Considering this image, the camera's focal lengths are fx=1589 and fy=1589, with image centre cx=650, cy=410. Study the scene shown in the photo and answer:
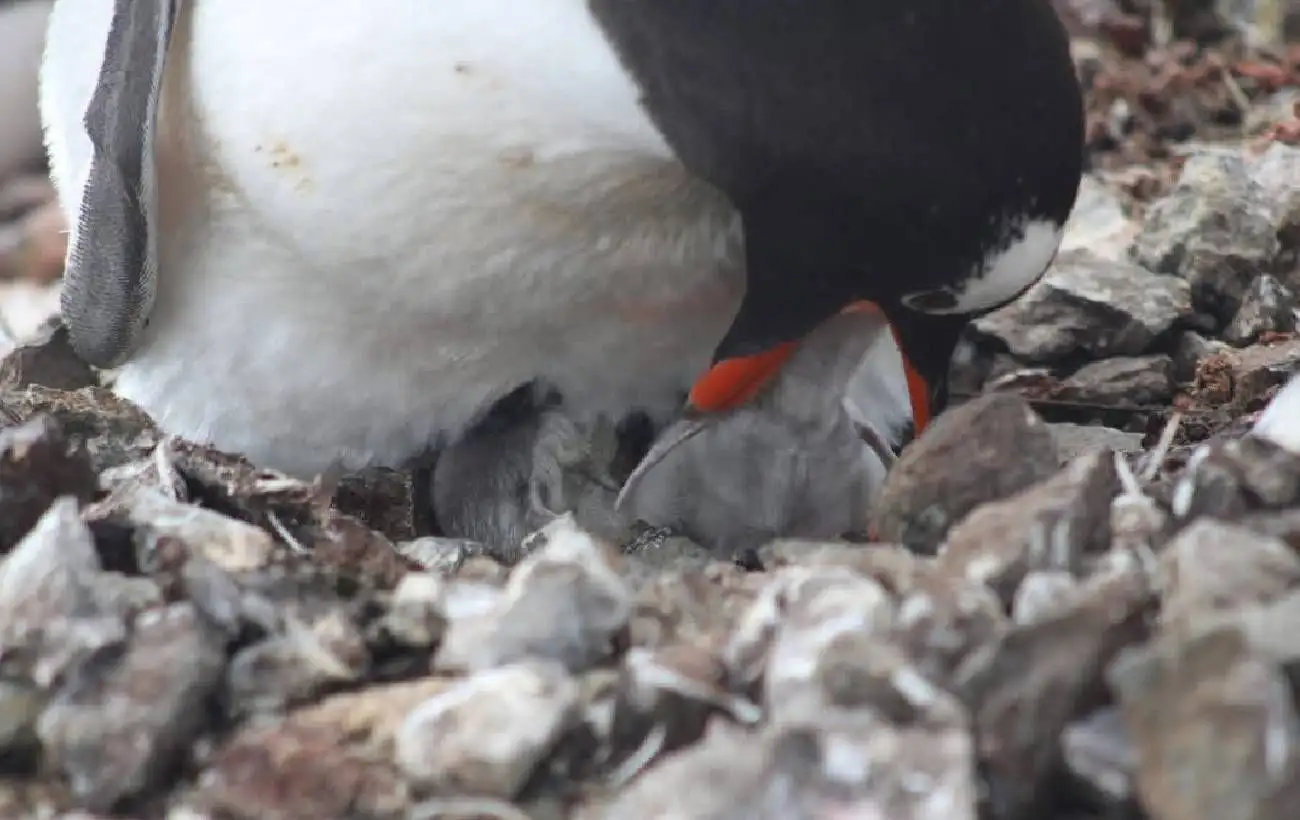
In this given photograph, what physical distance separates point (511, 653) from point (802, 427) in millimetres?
548

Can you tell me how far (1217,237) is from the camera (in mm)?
1666

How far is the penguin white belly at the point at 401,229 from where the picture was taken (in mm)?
1127

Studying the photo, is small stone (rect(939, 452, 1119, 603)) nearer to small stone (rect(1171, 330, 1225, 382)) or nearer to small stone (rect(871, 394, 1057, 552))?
small stone (rect(871, 394, 1057, 552))

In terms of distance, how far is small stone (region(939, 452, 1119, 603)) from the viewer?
0.74 meters

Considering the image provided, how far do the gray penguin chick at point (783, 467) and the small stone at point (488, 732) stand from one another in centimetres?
56

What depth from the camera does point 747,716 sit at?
2.26 ft

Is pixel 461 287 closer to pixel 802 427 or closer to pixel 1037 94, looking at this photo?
pixel 802 427

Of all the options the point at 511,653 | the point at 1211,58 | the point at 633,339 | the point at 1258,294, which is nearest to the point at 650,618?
the point at 511,653

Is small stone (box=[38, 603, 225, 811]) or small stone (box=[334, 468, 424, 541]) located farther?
small stone (box=[334, 468, 424, 541])

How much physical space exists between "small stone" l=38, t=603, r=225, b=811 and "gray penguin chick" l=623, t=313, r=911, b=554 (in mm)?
559

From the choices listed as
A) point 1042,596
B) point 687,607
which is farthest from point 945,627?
point 687,607

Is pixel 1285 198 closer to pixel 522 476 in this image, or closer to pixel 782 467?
pixel 782 467

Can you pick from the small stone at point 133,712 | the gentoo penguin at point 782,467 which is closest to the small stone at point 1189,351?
the gentoo penguin at point 782,467

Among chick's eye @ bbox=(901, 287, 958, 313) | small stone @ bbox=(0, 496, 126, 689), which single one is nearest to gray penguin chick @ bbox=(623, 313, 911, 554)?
chick's eye @ bbox=(901, 287, 958, 313)
